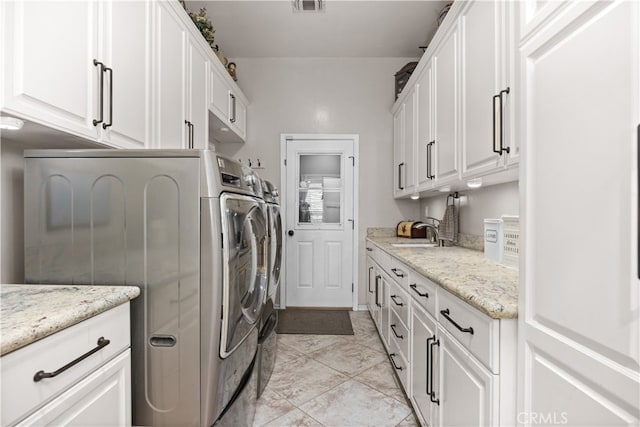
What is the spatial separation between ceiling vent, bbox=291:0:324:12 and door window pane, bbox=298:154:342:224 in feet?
4.84

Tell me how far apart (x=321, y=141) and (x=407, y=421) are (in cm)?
285

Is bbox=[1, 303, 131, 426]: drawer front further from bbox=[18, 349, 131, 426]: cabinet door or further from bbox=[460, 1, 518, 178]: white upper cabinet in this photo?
bbox=[460, 1, 518, 178]: white upper cabinet

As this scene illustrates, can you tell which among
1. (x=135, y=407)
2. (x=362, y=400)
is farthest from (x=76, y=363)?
(x=362, y=400)

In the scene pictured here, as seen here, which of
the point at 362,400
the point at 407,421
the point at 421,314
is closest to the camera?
the point at 421,314

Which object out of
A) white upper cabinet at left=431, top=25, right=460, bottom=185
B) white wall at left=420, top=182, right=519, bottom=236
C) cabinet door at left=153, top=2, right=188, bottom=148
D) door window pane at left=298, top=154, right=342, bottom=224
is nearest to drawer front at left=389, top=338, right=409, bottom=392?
white wall at left=420, top=182, right=519, bottom=236

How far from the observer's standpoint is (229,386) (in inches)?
53.2

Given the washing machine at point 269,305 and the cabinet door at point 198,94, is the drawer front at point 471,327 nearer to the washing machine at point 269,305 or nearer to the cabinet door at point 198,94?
the washing machine at point 269,305

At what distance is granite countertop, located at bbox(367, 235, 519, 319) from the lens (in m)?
0.91

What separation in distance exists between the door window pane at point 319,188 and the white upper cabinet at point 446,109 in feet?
5.17

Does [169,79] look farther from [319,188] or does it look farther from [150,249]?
[319,188]

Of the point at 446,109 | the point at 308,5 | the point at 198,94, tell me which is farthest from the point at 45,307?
the point at 308,5

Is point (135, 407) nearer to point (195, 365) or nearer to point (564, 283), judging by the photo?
point (195, 365)

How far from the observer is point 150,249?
1.23 m

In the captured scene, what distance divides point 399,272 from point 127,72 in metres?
1.83
